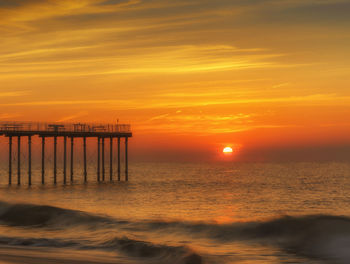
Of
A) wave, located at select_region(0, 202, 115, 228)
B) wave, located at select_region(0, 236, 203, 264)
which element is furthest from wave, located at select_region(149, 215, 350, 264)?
wave, located at select_region(0, 236, 203, 264)

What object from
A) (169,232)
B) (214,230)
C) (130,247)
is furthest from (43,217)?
(130,247)

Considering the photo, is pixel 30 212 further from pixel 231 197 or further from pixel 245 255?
pixel 231 197

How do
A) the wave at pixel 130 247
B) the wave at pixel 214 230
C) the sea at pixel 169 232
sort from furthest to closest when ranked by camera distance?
the wave at pixel 214 230, the sea at pixel 169 232, the wave at pixel 130 247

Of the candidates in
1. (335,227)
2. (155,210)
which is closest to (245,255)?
(335,227)

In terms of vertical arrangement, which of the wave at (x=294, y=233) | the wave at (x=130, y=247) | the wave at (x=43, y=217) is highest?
the wave at (x=130, y=247)

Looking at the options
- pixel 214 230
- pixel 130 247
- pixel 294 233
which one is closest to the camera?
pixel 130 247

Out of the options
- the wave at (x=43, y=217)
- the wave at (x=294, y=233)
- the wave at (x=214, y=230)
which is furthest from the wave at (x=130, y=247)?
the wave at (x=43, y=217)

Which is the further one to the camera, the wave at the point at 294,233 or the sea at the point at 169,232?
the wave at the point at 294,233

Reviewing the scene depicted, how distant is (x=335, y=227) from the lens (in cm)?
2322

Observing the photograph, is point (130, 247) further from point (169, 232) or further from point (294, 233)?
point (294, 233)

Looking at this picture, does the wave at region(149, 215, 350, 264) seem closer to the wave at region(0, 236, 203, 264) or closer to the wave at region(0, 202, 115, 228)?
the wave at region(0, 202, 115, 228)

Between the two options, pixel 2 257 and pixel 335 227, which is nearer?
pixel 2 257

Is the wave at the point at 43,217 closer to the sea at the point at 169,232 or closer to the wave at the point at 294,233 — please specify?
the sea at the point at 169,232

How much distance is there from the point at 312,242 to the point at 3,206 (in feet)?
68.4
